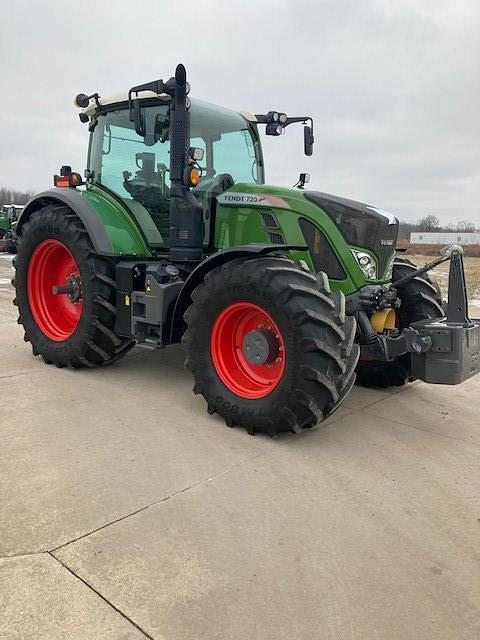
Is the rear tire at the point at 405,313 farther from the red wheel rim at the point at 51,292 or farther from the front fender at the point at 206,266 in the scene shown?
the red wheel rim at the point at 51,292

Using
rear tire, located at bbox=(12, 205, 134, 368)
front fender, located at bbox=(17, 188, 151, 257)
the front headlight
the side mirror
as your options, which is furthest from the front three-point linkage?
rear tire, located at bbox=(12, 205, 134, 368)

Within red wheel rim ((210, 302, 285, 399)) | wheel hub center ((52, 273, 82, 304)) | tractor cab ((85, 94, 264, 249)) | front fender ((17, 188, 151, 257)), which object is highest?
tractor cab ((85, 94, 264, 249))

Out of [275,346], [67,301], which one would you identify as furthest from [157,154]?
[275,346]

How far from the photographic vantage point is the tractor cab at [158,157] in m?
4.79

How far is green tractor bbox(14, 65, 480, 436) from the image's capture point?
362cm

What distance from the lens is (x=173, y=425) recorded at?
3.93 meters

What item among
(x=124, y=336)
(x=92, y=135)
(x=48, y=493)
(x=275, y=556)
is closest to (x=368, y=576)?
(x=275, y=556)

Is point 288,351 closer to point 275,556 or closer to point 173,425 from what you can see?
point 173,425

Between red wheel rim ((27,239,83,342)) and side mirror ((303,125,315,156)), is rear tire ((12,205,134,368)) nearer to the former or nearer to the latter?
red wheel rim ((27,239,83,342))

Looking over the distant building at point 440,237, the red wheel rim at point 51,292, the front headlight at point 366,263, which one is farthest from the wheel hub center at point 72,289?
the distant building at point 440,237

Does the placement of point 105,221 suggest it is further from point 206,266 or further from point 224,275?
point 224,275

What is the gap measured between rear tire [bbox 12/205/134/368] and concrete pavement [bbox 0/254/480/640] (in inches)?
29.4

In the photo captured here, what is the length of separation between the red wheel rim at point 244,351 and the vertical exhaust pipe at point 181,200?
910mm

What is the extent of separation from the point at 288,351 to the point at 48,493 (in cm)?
166
